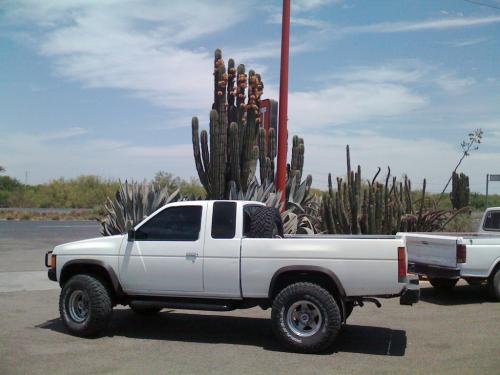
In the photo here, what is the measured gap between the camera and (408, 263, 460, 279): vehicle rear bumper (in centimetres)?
1102

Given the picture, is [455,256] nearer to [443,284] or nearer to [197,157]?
[443,284]

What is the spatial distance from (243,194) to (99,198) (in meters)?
47.4

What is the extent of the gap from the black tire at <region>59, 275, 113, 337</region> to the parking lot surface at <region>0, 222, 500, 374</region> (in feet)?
0.55

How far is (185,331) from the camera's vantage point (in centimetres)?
905

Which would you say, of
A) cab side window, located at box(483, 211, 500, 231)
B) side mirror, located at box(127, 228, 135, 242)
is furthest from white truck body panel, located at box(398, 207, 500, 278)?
side mirror, located at box(127, 228, 135, 242)

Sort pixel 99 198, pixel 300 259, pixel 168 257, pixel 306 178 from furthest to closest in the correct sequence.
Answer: pixel 99 198 < pixel 306 178 < pixel 168 257 < pixel 300 259

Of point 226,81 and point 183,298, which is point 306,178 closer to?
point 226,81

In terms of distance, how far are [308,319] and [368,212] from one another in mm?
8717

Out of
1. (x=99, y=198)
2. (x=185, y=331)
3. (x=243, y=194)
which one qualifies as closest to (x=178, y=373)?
(x=185, y=331)

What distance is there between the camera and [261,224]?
28.2 feet

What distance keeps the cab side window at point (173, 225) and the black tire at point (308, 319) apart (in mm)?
1518

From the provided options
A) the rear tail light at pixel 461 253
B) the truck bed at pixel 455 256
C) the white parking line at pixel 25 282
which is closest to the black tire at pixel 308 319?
the truck bed at pixel 455 256

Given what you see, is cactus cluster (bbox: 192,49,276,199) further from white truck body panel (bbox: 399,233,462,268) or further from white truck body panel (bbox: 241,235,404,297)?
white truck body panel (bbox: 241,235,404,297)

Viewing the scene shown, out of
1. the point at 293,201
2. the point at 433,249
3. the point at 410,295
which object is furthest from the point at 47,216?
the point at 410,295
